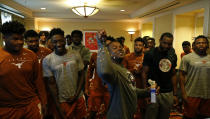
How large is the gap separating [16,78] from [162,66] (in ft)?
5.18

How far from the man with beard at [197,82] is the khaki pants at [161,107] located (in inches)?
20.3

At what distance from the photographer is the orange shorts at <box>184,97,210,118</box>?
2.17 metres

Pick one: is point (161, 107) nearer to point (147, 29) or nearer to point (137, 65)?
point (137, 65)

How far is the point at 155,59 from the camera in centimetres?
189

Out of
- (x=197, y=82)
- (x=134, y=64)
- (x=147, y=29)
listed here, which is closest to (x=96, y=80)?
(x=134, y=64)

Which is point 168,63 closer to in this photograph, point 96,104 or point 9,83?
point 96,104

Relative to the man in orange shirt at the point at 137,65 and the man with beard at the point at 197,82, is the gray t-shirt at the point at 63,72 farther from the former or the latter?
the man with beard at the point at 197,82

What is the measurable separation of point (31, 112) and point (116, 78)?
997mm

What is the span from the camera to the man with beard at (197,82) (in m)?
2.15

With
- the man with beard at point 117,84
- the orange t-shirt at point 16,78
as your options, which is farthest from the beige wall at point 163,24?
the orange t-shirt at point 16,78

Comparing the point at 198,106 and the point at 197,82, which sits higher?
the point at 197,82

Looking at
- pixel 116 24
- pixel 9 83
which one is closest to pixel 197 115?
pixel 9 83

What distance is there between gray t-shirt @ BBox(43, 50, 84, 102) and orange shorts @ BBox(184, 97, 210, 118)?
5.47ft

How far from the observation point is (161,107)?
1907mm
